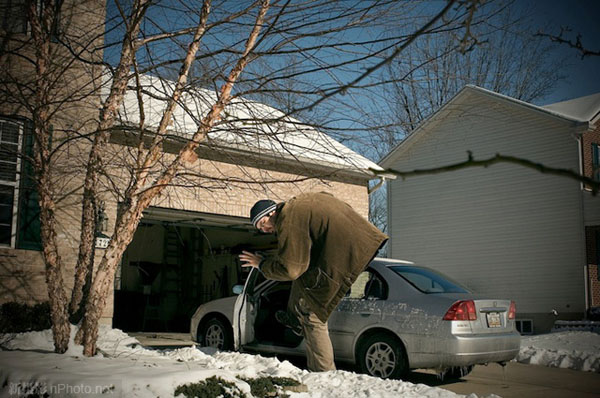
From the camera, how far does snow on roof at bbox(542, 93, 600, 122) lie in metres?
20.0

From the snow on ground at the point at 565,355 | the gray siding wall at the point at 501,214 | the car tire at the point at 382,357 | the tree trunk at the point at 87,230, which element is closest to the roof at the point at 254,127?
the tree trunk at the point at 87,230

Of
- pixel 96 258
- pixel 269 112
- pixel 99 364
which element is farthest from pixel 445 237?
pixel 99 364

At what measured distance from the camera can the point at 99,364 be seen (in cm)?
541

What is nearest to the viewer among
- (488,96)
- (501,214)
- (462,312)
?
(462,312)

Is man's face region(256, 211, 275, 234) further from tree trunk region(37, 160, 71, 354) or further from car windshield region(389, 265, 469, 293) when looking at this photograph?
car windshield region(389, 265, 469, 293)

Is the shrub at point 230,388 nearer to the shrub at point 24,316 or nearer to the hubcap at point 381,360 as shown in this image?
the hubcap at point 381,360

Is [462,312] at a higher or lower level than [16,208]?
lower

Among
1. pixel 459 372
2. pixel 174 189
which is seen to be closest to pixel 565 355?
pixel 459 372

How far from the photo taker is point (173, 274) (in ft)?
74.3

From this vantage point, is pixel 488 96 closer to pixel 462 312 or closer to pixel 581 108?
pixel 581 108

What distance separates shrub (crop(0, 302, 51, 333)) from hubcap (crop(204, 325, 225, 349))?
2644 millimetres

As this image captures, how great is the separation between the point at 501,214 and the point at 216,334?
15.2 meters

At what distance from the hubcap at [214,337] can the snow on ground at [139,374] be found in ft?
5.94

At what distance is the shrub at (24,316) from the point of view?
30.6 feet
